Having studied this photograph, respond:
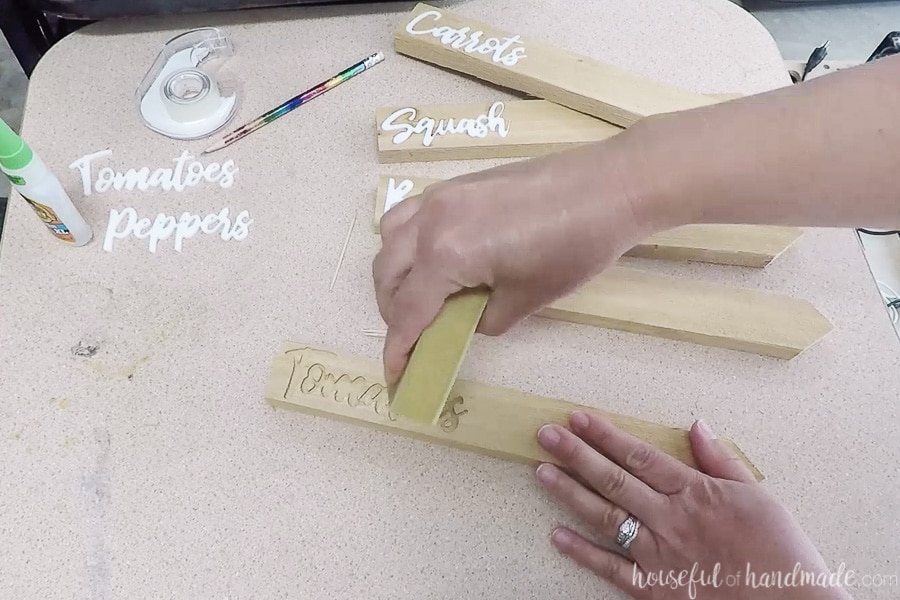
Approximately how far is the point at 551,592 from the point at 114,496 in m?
0.39

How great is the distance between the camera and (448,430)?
63 cm

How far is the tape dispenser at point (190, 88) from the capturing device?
2.63ft

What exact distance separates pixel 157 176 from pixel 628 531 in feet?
2.01

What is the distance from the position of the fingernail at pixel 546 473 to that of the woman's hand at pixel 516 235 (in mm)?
141

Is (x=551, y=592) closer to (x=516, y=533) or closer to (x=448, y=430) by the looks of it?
(x=516, y=533)

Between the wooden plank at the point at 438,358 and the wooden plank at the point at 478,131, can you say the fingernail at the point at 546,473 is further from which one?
the wooden plank at the point at 478,131

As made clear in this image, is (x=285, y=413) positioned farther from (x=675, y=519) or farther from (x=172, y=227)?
(x=675, y=519)

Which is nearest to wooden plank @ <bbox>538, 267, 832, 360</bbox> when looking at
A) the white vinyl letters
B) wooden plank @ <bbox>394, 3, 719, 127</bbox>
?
wooden plank @ <bbox>394, 3, 719, 127</bbox>

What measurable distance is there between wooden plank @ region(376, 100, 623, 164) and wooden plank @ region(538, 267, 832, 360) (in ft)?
0.62

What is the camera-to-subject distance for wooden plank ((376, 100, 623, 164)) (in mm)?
789

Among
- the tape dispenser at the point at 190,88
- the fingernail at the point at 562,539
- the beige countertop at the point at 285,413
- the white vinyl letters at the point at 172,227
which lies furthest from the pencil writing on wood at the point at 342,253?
the fingernail at the point at 562,539

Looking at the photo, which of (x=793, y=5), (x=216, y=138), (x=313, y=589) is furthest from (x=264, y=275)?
(x=793, y=5)

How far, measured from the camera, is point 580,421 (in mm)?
625

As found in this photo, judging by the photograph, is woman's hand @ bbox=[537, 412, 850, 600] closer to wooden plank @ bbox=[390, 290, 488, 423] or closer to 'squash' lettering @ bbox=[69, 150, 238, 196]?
wooden plank @ bbox=[390, 290, 488, 423]
